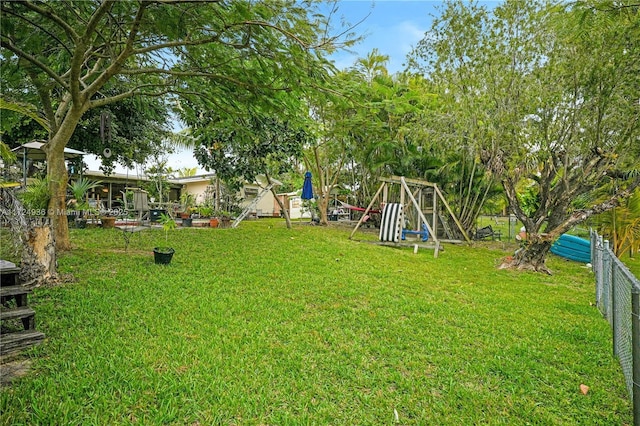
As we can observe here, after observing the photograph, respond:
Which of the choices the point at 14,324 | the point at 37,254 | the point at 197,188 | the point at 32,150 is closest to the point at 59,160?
the point at 37,254

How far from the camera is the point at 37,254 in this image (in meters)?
4.42

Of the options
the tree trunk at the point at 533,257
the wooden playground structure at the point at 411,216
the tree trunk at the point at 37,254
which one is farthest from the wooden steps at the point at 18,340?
the tree trunk at the point at 533,257

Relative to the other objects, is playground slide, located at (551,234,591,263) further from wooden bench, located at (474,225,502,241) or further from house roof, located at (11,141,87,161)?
house roof, located at (11,141,87,161)

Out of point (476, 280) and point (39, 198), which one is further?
point (476, 280)

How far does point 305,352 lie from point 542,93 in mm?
6583

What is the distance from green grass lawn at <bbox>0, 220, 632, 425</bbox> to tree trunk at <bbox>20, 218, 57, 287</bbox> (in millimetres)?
339

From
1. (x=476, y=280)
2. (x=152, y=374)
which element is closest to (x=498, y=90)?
(x=476, y=280)

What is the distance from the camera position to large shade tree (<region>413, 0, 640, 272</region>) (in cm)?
600

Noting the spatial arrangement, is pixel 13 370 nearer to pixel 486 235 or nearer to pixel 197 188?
pixel 486 235

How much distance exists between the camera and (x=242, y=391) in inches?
96.0

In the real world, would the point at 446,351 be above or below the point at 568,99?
below

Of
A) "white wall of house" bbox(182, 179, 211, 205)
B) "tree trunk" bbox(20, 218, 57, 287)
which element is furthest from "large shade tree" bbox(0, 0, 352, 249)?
"white wall of house" bbox(182, 179, 211, 205)

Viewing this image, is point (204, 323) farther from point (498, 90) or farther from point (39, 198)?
point (498, 90)

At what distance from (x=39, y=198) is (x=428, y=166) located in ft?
38.3
